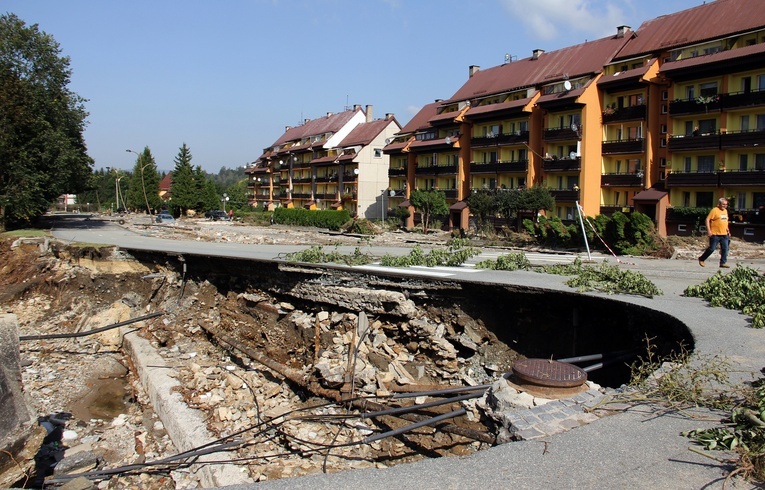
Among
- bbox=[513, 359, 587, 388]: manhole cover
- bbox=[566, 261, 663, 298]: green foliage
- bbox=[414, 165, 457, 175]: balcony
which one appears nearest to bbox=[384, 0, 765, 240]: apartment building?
bbox=[414, 165, 457, 175]: balcony

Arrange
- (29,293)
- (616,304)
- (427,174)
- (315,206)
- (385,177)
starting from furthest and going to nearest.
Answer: (315,206) → (385,177) → (427,174) → (29,293) → (616,304)

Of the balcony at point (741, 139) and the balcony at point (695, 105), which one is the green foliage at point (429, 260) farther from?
the balcony at point (695, 105)

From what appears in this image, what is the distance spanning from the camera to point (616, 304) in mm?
10227

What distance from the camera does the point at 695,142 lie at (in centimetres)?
3189

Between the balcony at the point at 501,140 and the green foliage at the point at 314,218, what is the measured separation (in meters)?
15.0

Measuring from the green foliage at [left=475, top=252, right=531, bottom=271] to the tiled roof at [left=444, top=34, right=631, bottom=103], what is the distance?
27.7 m

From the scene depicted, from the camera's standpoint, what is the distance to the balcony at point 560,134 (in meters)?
Answer: 38.3

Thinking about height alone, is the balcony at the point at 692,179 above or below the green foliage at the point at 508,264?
above

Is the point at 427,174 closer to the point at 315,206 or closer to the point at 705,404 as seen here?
the point at 315,206

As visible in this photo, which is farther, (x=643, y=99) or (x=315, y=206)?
(x=315, y=206)

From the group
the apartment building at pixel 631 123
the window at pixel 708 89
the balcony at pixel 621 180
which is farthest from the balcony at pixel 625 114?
the balcony at pixel 621 180

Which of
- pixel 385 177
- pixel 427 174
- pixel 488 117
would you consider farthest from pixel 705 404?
pixel 385 177

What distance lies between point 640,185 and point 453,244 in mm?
21729

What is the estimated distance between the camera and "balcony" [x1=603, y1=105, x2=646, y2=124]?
35156 millimetres
